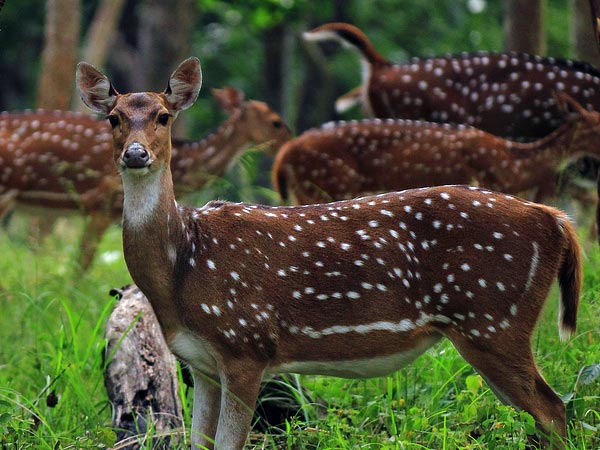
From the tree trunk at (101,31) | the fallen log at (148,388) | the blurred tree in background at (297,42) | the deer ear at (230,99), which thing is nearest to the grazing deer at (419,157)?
the deer ear at (230,99)

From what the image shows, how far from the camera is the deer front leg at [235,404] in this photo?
15.2ft

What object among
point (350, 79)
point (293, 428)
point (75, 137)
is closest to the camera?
point (293, 428)

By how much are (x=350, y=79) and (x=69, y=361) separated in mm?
16369

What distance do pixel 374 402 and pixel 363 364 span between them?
594 mm

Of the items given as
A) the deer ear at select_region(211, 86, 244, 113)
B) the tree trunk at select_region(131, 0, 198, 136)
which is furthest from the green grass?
the tree trunk at select_region(131, 0, 198, 136)

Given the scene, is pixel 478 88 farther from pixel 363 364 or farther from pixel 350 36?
pixel 363 364

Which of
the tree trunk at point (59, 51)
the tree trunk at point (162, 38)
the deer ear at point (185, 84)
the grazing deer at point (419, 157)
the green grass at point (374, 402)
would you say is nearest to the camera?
the green grass at point (374, 402)

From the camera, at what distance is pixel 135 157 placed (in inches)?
180

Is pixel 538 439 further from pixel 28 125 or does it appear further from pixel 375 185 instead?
pixel 28 125

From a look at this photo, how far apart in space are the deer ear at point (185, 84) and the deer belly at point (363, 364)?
4.55ft

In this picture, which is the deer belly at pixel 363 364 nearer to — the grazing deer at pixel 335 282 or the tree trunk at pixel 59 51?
the grazing deer at pixel 335 282

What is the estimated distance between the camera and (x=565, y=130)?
8023mm

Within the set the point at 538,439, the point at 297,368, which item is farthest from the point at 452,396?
the point at 297,368

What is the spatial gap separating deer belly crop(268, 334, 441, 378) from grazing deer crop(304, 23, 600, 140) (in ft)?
13.4
